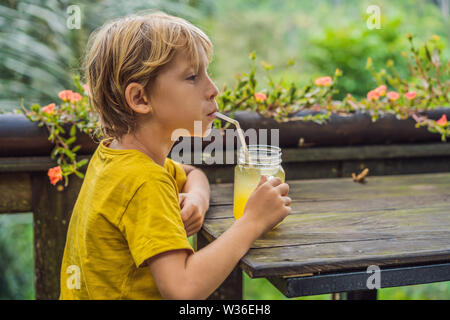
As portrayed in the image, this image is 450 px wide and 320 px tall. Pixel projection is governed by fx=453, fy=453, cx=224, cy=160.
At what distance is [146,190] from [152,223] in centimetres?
8

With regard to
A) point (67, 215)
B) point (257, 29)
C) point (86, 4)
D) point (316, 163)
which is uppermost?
point (257, 29)

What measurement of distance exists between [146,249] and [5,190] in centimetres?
90

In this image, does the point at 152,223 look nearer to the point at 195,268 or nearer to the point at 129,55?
the point at 195,268

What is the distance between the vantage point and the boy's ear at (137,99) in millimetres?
1082

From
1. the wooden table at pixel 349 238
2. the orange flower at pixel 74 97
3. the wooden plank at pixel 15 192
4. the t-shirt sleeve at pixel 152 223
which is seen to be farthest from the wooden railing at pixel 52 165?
the t-shirt sleeve at pixel 152 223

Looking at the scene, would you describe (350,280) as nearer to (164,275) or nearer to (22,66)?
(164,275)

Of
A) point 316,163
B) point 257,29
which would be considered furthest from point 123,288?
point 257,29

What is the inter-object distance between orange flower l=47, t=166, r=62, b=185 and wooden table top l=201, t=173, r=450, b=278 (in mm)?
513

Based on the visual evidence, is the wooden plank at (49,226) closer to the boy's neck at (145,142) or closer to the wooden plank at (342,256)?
the boy's neck at (145,142)

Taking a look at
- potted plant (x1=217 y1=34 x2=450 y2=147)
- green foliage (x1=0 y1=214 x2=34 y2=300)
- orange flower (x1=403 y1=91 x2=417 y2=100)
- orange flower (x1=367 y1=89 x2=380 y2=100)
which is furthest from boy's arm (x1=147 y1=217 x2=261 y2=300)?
green foliage (x1=0 y1=214 x2=34 y2=300)

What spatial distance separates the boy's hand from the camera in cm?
118

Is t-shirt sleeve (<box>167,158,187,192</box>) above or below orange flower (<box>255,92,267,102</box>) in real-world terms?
below

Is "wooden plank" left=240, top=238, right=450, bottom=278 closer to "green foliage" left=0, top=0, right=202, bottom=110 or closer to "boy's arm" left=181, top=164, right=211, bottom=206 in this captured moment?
"boy's arm" left=181, top=164, right=211, bottom=206

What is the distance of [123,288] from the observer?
1021mm
